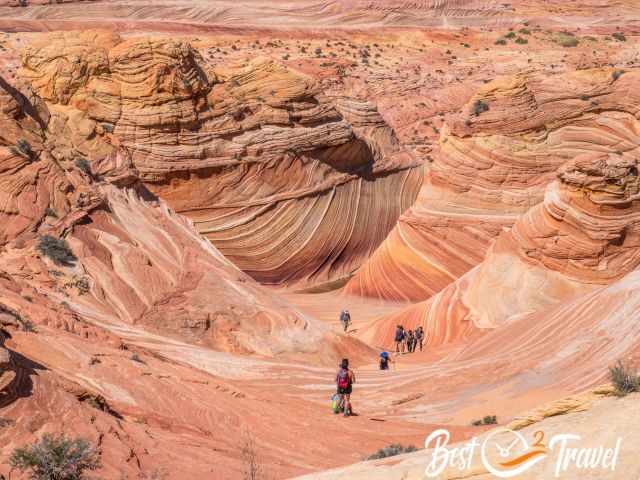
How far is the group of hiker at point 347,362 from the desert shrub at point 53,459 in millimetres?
4766

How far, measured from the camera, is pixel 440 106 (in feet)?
139

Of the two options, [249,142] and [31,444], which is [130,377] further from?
[249,142]

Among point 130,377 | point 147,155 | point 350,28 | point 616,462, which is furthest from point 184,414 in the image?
point 350,28

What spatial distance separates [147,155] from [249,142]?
3.07m

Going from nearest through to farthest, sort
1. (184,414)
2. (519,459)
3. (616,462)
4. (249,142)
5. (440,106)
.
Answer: (616,462) → (519,459) → (184,414) → (249,142) → (440,106)

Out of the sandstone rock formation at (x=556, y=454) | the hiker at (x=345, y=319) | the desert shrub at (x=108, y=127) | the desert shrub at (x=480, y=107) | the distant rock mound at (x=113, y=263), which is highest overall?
the desert shrub at (x=480, y=107)

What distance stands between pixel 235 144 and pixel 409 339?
9.08 m

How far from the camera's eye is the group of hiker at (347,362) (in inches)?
461

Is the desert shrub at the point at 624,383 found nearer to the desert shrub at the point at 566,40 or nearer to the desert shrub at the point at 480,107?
the desert shrub at the point at 480,107

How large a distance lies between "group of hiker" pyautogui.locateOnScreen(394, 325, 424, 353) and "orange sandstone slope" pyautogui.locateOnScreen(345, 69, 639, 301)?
3154 millimetres

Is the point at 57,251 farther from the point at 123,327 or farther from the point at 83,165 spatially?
the point at 83,165

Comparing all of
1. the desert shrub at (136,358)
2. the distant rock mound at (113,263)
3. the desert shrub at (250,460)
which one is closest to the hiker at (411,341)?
the distant rock mound at (113,263)

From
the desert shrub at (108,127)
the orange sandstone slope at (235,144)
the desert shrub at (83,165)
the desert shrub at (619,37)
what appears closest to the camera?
the desert shrub at (83,165)

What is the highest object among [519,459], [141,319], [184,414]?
[519,459]
